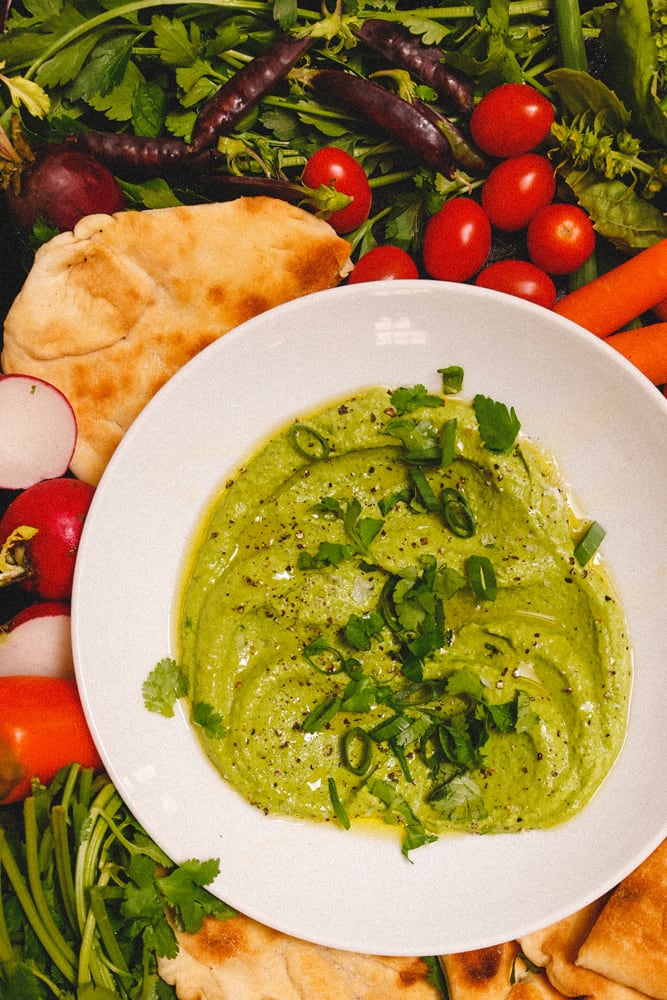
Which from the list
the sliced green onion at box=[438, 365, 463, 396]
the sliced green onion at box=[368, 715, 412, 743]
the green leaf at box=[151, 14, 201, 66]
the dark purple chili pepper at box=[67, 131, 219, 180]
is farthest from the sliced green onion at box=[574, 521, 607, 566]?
the green leaf at box=[151, 14, 201, 66]

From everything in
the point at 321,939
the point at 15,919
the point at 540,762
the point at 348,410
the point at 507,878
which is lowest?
the point at 15,919

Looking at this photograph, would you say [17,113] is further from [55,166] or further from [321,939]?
[321,939]

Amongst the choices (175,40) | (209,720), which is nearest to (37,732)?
(209,720)

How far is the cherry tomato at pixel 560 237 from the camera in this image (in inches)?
114

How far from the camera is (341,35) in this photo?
9.00ft

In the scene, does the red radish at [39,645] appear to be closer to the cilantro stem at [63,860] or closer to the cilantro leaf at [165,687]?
the cilantro leaf at [165,687]

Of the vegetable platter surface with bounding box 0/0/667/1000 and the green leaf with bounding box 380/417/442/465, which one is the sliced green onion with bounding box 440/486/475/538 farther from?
the vegetable platter surface with bounding box 0/0/667/1000

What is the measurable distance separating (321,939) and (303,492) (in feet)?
4.81

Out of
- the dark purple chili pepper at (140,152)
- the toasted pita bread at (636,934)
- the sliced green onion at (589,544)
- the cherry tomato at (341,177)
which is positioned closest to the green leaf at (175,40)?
the dark purple chili pepper at (140,152)

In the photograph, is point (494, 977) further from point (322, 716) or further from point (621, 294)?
point (621, 294)

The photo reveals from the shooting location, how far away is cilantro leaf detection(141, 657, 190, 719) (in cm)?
265

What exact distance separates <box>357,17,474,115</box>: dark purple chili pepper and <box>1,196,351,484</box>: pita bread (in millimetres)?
632

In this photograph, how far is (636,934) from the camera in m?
2.70

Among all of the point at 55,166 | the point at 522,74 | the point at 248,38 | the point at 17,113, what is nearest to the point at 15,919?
the point at 55,166
